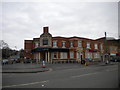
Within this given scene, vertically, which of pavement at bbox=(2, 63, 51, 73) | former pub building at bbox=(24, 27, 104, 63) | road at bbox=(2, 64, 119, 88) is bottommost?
pavement at bbox=(2, 63, 51, 73)

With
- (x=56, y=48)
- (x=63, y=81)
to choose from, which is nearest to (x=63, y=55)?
(x=56, y=48)

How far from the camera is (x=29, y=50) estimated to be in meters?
44.8

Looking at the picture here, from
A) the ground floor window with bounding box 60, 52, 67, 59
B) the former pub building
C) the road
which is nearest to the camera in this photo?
the road

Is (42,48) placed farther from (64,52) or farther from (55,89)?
(55,89)

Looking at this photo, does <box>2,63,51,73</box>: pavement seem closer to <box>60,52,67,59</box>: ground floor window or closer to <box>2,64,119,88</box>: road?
<box>2,64,119,88</box>: road

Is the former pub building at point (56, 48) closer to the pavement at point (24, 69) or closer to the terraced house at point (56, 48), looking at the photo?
the terraced house at point (56, 48)

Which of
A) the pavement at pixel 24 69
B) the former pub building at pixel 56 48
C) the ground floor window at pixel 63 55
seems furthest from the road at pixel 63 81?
the ground floor window at pixel 63 55

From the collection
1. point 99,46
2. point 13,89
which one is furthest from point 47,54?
point 13,89

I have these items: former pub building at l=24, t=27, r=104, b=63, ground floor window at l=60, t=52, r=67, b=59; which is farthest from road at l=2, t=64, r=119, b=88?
ground floor window at l=60, t=52, r=67, b=59

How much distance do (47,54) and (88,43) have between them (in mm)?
15383

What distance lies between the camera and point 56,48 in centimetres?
3906

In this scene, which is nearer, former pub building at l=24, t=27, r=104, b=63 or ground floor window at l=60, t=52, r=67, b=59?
former pub building at l=24, t=27, r=104, b=63

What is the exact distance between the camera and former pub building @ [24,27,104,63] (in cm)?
3919

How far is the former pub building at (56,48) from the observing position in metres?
39.2
